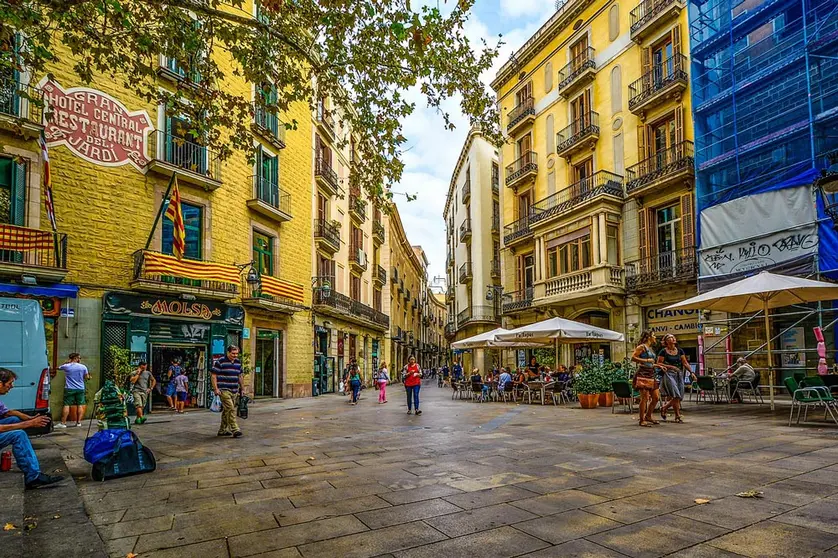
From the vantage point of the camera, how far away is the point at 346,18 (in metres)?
7.69

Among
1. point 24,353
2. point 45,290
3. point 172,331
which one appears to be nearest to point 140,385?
point 45,290

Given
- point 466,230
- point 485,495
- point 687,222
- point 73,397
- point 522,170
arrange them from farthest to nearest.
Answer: point 466,230
point 522,170
point 687,222
point 73,397
point 485,495

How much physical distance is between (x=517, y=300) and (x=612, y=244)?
749 cm

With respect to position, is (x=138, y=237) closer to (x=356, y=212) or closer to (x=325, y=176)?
(x=325, y=176)

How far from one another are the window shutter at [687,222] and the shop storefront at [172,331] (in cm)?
1576

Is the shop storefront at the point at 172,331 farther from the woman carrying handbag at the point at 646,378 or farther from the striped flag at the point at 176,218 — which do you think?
the woman carrying handbag at the point at 646,378

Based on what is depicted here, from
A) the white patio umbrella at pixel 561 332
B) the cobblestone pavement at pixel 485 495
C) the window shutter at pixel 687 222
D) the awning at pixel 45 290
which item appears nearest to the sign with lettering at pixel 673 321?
the window shutter at pixel 687 222

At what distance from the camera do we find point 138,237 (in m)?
16.3

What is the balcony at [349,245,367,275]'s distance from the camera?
1262 inches

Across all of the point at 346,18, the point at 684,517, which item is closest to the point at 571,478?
the point at 684,517

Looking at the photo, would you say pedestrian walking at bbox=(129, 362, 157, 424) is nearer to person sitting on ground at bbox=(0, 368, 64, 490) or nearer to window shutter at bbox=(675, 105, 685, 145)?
person sitting on ground at bbox=(0, 368, 64, 490)

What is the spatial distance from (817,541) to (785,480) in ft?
6.25

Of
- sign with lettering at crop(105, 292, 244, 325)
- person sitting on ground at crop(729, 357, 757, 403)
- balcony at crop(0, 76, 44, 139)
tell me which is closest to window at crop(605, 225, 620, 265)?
person sitting on ground at crop(729, 357, 757, 403)

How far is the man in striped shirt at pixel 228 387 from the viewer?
9781 mm
